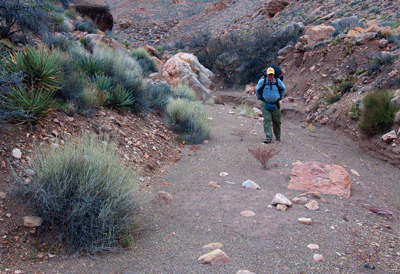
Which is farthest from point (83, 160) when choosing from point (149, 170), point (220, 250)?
point (149, 170)

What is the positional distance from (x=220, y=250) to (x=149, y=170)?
288 cm

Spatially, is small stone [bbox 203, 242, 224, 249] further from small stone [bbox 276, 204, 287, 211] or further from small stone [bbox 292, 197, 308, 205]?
small stone [bbox 292, 197, 308, 205]

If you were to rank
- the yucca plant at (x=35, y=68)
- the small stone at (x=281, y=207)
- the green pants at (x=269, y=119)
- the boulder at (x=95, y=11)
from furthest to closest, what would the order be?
the boulder at (x=95, y=11) → the green pants at (x=269, y=119) → the yucca plant at (x=35, y=68) → the small stone at (x=281, y=207)

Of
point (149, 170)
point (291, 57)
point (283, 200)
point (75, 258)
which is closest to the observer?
point (75, 258)

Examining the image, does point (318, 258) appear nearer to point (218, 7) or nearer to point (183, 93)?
point (183, 93)

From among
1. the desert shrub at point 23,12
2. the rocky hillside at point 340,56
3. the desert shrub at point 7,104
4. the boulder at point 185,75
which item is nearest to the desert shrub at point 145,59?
the boulder at point 185,75

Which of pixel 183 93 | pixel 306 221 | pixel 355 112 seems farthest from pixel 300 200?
pixel 183 93

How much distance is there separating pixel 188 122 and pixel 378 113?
15.5 feet

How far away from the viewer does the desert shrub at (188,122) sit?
7548 mm

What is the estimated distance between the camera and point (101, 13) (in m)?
20.3

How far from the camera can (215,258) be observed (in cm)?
264

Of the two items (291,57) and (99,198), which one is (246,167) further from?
(291,57)

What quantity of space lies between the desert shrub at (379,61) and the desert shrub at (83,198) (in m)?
9.89

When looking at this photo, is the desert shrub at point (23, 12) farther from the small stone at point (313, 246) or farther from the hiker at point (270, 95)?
the small stone at point (313, 246)
